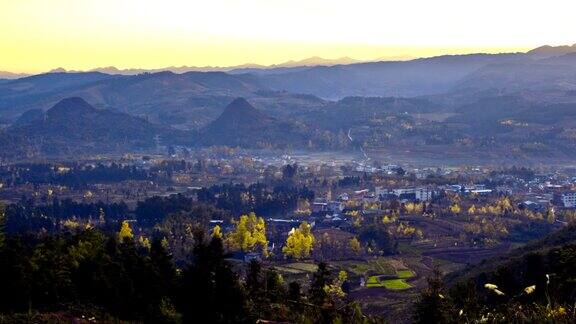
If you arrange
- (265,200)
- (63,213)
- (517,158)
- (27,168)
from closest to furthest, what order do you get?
(63,213) < (265,200) < (27,168) < (517,158)

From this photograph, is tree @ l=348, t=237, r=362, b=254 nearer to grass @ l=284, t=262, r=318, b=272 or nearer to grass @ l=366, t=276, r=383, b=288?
grass @ l=284, t=262, r=318, b=272

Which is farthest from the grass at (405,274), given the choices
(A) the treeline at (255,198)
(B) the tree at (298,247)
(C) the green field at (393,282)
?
(A) the treeline at (255,198)

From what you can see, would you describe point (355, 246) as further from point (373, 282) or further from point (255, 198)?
point (255, 198)

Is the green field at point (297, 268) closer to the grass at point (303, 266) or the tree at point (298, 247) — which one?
the grass at point (303, 266)

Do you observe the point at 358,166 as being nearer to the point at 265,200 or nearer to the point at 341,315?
the point at 265,200

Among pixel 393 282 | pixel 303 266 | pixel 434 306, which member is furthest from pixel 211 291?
pixel 303 266

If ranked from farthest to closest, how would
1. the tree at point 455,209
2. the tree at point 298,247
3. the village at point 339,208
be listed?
the tree at point 455,209 → the village at point 339,208 → the tree at point 298,247

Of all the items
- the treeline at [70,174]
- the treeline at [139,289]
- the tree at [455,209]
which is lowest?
the treeline at [70,174]

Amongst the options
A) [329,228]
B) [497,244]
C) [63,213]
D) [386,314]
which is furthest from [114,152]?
[386,314]
